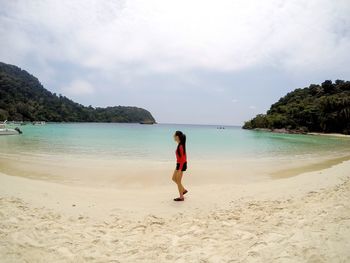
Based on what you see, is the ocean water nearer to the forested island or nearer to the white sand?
the white sand

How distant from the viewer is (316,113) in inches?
3688

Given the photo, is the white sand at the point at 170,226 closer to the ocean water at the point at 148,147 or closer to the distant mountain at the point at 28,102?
the ocean water at the point at 148,147

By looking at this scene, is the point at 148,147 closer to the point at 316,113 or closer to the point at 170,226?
the point at 170,226

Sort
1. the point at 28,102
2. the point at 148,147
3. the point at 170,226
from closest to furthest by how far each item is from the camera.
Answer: the point at 170,226 < the point at 148,147 < the point at 28,102

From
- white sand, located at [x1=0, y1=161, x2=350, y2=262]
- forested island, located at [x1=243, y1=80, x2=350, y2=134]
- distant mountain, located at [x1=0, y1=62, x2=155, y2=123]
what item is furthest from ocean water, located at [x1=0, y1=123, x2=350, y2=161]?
distant mountain, located at [x1=0, y1=62, x2=155, y2=123]

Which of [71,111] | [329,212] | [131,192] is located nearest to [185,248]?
[329,212]

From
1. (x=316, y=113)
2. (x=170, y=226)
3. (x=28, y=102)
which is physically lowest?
(x=170, y=226)

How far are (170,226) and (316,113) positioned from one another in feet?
330

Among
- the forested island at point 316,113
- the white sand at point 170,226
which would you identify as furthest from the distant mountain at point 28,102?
the white sand at point 170,226

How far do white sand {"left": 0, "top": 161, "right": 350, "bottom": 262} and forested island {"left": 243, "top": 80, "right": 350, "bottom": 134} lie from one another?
93.7m

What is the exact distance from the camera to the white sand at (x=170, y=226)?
4.34m

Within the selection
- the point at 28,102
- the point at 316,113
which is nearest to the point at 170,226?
the point at 316,113

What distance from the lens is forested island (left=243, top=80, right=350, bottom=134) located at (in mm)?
88562

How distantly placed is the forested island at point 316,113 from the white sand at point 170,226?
9367 centimetres
